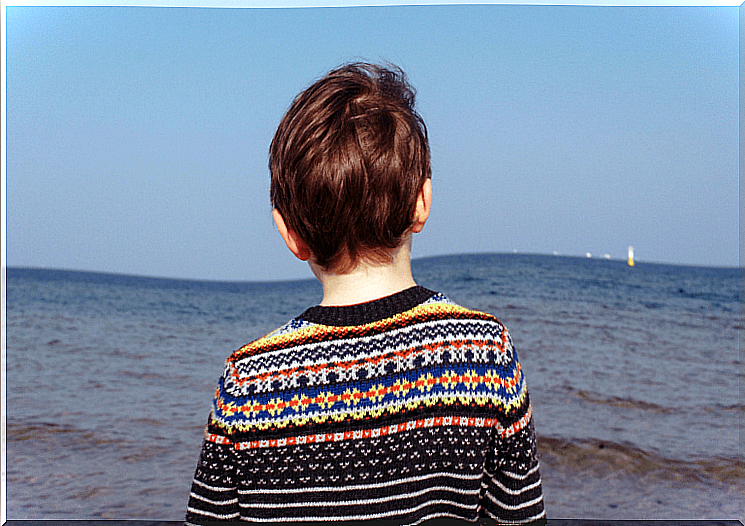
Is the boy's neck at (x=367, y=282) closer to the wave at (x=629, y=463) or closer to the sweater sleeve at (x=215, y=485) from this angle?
the sweater sleeve at (x=215, y=485)

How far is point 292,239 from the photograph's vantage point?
0.61 metres

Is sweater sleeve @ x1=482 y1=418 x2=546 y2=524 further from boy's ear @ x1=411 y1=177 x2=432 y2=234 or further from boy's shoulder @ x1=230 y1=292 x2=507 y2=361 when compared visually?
boy's ear @ x1=411 y1=177 x2=432 y2=234

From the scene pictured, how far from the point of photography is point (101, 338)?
5.59 m

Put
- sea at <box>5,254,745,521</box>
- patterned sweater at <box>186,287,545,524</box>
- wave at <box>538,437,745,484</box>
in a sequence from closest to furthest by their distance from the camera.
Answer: patterned sweater at <box>186,287,545,524</box>
sea at <box>5,254,745,521</box>
wave at <box>538,437,745,484</box>

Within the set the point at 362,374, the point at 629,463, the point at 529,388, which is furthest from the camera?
the point at 529,388

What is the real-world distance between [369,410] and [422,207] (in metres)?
0.20

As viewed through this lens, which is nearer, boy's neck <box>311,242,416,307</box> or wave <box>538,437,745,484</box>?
boy's neck <box>311,242,416,307</box>

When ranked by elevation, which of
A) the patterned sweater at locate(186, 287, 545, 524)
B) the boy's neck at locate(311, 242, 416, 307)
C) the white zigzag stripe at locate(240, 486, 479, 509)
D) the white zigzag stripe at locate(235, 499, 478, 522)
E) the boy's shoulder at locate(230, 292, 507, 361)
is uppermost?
the boy's neck at locate(311, 242, 416, 307)

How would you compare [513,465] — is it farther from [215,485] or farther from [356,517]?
[215,485]

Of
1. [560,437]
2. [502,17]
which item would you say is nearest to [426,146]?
[560,437]

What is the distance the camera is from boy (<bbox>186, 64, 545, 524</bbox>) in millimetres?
554

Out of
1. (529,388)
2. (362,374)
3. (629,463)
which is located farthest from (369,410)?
(529,388)

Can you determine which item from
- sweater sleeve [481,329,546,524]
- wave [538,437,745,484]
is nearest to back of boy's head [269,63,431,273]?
sweater sleeve [481,329,546,524]

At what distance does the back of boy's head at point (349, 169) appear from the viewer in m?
0.56
